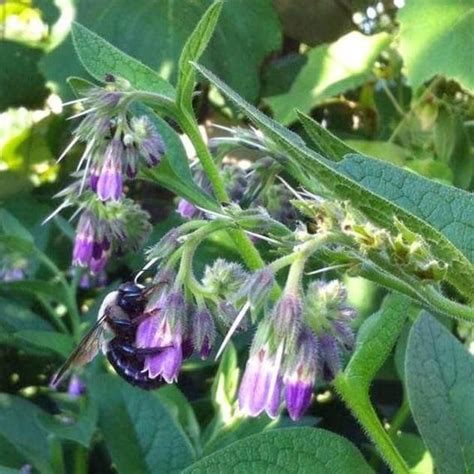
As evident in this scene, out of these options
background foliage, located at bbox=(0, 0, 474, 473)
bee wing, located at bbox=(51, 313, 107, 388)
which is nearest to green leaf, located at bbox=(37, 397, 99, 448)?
background foliage, located at bbox=(0, 0, 474, 473)

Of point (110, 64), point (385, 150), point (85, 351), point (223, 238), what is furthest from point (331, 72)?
point (85, 351)

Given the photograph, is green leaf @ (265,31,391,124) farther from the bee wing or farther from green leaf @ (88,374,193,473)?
the bee wing

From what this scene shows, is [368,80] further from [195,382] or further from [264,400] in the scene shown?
[264,400]

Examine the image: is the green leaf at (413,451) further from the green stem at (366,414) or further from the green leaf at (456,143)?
the green leaf at (456,143)

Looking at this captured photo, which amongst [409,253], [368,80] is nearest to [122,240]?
[409,253]

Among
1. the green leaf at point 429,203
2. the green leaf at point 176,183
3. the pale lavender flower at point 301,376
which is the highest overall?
the green leaf at point 429,203

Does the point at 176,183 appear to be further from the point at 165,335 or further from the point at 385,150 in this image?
the point at 385,150

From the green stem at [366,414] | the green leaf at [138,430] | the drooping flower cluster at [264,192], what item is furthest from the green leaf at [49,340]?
the green stem at [366,414]
